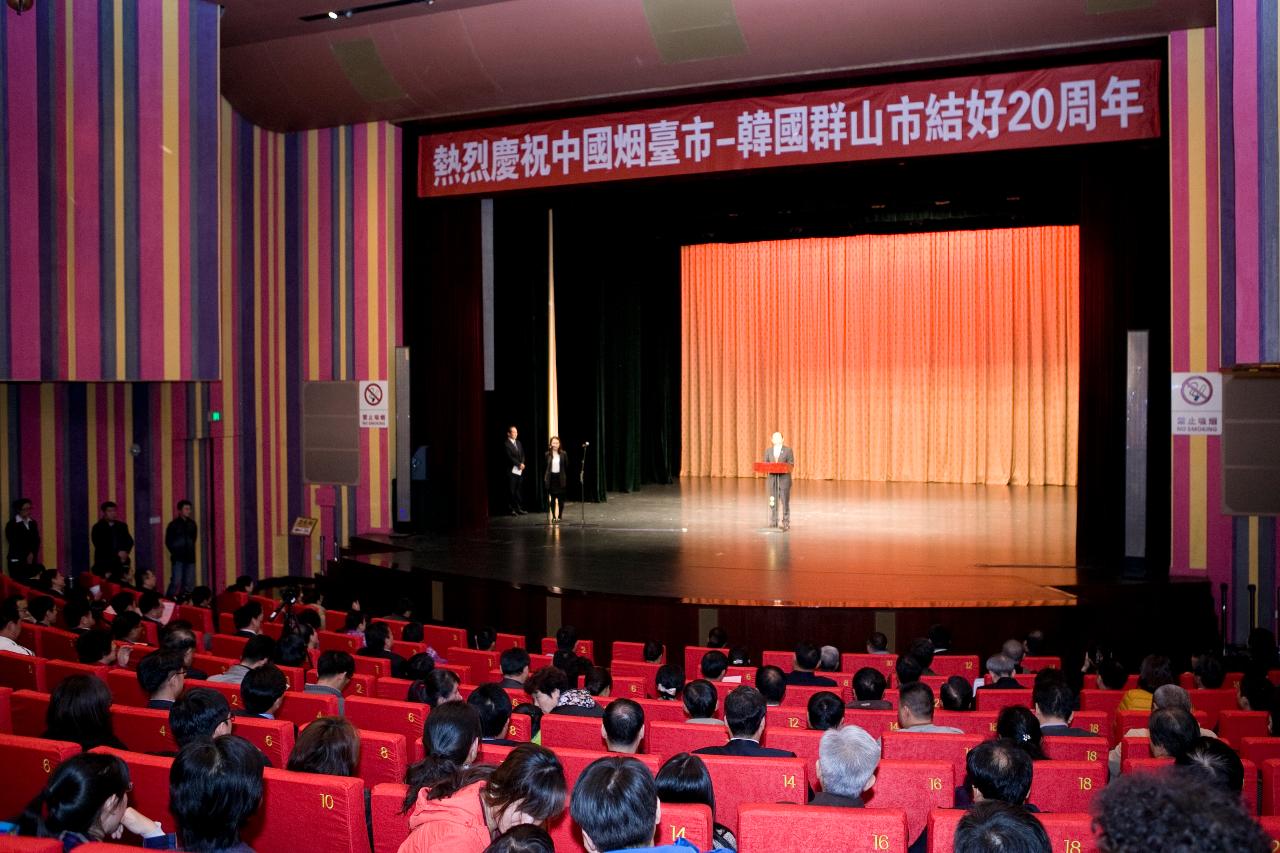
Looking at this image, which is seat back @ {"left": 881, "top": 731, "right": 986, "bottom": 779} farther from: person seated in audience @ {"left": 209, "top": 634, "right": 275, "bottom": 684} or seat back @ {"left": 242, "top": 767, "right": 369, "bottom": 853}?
person seated in audience @ {"left": 209, "top": 634, "right": 275, "bottom": 684}

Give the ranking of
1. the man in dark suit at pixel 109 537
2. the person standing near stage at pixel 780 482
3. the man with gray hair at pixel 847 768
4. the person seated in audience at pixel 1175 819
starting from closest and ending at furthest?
the person seated in audience at pixel 1175 819 < the man with gray hair at pixel 847 768 < the man in dark suit at pixel 109 537 < the person standing near stage at pixel 780 482

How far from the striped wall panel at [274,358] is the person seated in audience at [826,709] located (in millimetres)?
8849

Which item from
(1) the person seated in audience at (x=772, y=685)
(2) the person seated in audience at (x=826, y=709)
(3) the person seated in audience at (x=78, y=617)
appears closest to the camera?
(2) the person seated in audience at (x=826, y=709)

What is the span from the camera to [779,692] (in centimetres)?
466

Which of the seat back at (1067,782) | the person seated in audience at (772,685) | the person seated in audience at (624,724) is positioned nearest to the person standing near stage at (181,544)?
the person seated in audience at (772,685)


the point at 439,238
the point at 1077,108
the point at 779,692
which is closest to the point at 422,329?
the point at 439,238

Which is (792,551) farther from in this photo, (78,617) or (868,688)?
(78,617)

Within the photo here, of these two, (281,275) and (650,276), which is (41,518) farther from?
(650,276)

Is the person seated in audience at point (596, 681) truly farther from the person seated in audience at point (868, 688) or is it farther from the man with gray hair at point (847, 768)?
the man with gray hair at point (847, 768)

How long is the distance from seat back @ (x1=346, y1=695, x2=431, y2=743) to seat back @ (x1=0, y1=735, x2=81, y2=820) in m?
1.22

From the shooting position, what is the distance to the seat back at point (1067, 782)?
129 inches

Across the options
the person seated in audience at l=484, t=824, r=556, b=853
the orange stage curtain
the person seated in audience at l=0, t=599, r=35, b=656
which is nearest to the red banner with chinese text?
the person seated in audience at l=0, t=599, r=35, b=656

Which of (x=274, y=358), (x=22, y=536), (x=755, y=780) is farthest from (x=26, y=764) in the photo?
(x=274, y=358)

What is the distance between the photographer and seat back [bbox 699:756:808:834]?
3150mm
